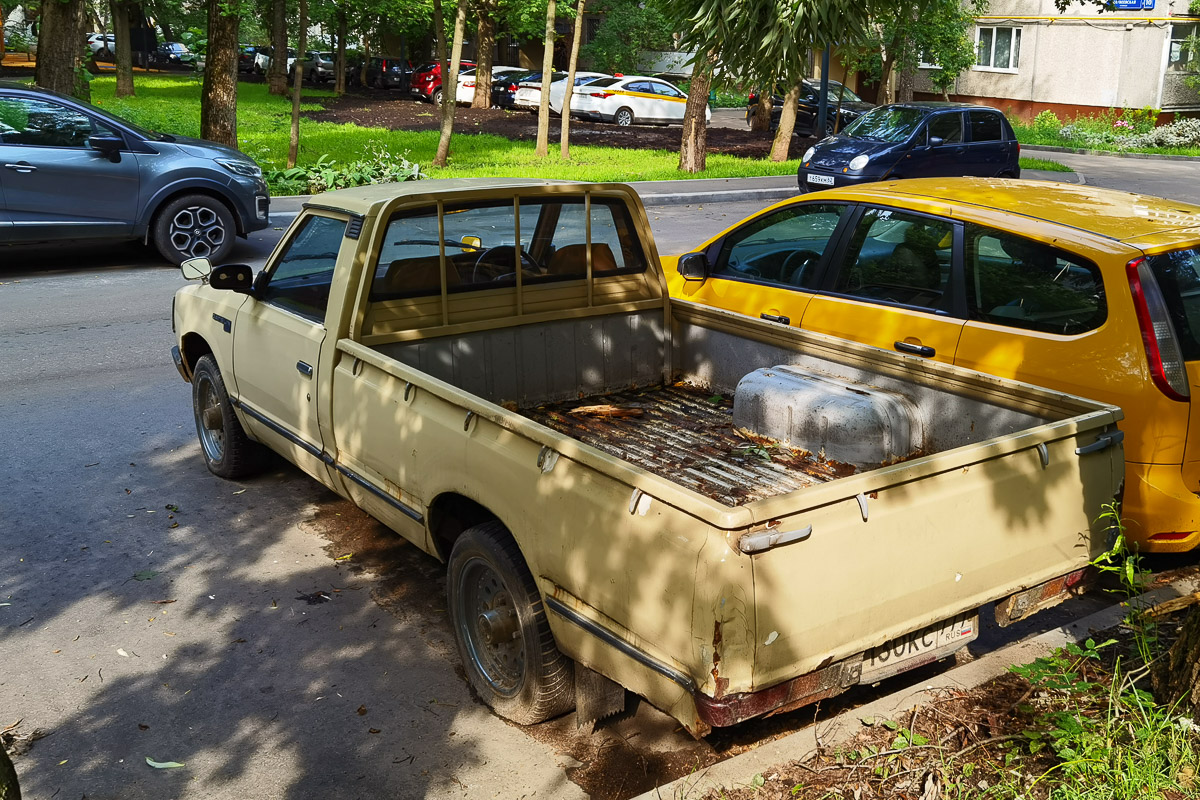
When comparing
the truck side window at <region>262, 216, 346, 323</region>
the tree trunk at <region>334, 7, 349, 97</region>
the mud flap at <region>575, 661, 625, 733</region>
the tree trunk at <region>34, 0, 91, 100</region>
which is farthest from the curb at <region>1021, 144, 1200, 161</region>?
the mud flap at <region>575, 661, 625, 733</region>

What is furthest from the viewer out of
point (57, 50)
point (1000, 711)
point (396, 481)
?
point (57, 50)

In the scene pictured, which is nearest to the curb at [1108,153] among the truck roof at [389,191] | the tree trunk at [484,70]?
the tree trunk at [484,70]

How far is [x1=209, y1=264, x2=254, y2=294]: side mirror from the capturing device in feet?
19.0

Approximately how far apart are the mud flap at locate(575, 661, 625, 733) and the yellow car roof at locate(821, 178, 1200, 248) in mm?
3270

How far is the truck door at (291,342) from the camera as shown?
538 centimetres

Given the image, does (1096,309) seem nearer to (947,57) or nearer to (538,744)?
(538,744)

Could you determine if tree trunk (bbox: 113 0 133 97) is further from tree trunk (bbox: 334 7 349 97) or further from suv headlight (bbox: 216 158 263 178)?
suv headlight (bbox: 216 158 263 178)

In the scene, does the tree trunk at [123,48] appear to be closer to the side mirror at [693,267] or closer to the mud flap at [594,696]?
the side mirror at [693,267]

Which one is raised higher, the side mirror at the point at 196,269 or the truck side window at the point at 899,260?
the truck side window at the point at 899,260

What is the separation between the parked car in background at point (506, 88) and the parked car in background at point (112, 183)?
25588 mm

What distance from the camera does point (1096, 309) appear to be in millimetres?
5160

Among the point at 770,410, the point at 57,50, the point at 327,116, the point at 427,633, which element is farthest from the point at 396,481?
the point at 327,116

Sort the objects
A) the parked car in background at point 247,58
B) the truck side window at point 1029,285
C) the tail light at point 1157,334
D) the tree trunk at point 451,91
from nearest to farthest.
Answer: the tail light at point 1157,334, the truck side window at point 1029,285, the tree trunk at point 451,91, the parked car in background at point 247,58

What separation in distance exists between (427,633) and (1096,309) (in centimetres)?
341
